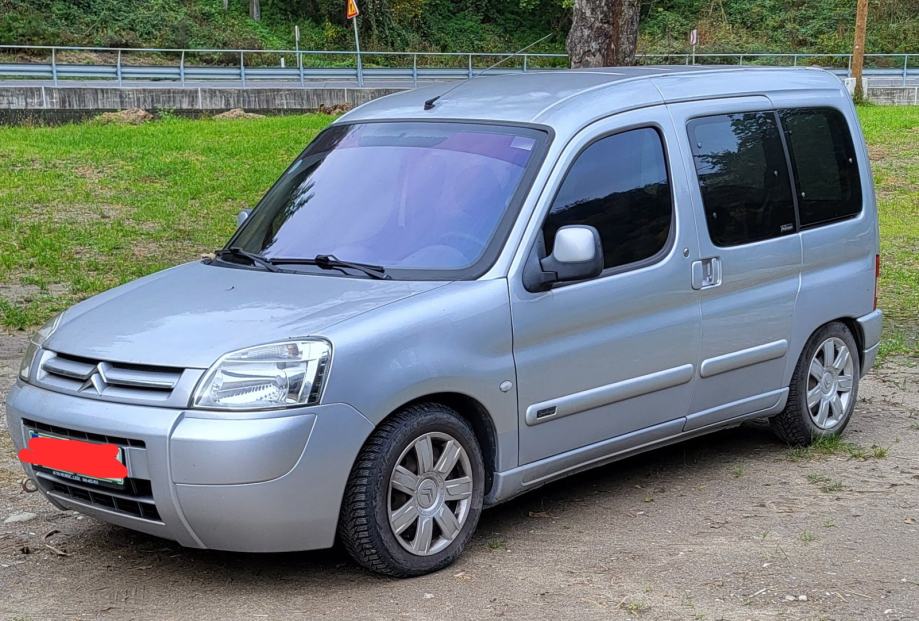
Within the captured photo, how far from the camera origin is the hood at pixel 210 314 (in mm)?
4395

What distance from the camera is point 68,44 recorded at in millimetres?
38844

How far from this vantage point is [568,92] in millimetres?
5625

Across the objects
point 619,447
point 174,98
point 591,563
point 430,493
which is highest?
point 174,98

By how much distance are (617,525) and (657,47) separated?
47.1 meters

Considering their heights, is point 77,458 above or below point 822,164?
below

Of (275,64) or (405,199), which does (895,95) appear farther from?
(405,199)

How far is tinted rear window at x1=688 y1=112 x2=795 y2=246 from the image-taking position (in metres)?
5.86

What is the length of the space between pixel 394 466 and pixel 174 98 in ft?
72.0

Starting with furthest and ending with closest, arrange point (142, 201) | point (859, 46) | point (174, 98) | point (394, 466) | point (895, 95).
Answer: point (895, 95), point (859, 46), point (174, 98), point (142, 201), point (394, 466)

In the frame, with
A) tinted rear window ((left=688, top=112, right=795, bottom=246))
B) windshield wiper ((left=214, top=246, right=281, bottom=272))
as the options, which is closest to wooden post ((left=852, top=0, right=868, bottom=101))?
tinted rear window ((left=688, top=112, right=795, bottom=246))

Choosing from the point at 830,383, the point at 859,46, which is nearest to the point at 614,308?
the point at 830,383

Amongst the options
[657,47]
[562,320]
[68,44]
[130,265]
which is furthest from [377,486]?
[657,47]

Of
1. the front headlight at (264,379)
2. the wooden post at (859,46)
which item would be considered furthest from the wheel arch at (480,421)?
the wooden post at (859,46)

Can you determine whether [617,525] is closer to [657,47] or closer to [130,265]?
[130,265]
